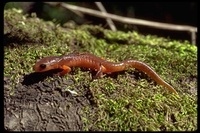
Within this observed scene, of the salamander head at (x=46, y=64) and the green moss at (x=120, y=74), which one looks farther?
the salamander head at (x=46, y=64)

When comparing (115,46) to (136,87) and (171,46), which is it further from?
(136,87)

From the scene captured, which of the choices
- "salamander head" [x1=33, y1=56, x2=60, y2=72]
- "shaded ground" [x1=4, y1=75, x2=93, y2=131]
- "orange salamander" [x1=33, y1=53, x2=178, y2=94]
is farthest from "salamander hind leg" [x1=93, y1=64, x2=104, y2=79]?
"salamander head" [x1=33, y1=56, x2=60, y2=72]

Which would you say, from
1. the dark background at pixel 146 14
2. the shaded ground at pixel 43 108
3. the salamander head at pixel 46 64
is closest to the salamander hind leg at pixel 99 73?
the shaded ground at pixel 43 108

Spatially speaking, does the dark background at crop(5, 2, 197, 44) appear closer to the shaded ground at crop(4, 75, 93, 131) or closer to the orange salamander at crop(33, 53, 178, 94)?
the orange salamander at crop(33, 53, 178, 94)

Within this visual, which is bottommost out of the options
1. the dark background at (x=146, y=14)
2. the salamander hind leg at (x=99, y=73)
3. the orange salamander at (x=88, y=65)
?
the salamander hind leg at (x=99, y=73)

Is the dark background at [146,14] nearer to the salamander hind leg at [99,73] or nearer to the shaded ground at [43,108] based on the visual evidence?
the salamander hind leg at [99,73]

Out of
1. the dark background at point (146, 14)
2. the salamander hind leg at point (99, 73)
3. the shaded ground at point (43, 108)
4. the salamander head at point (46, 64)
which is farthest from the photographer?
the dark background at point (146, 14)
